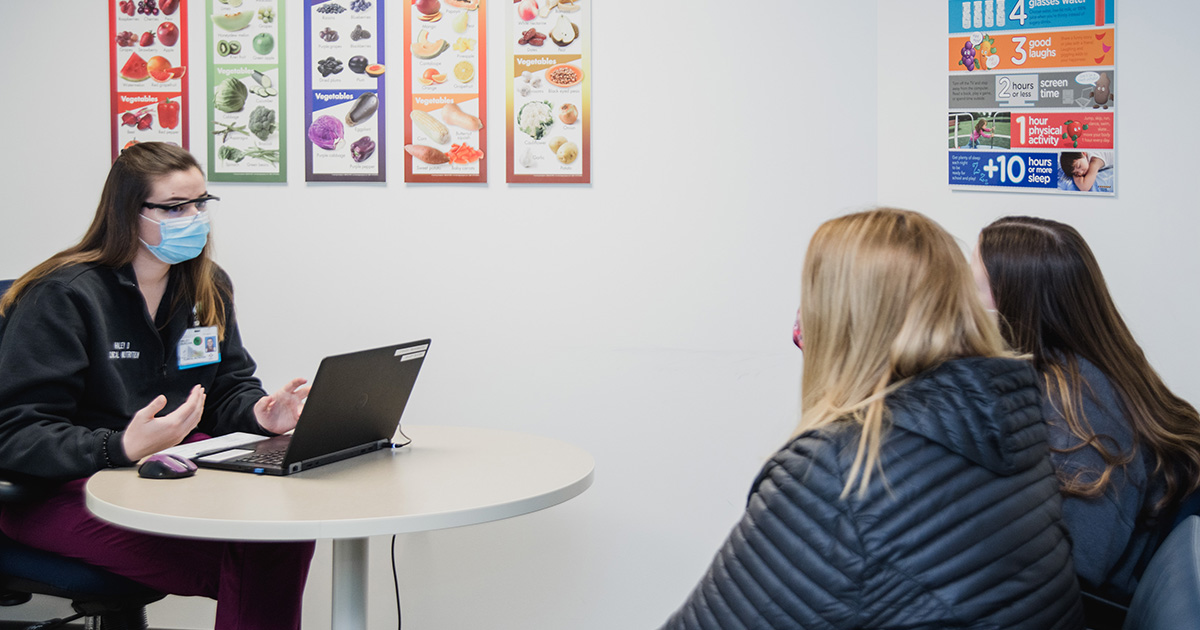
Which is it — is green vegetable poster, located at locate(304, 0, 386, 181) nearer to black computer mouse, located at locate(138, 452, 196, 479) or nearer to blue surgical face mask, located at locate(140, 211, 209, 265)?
blue surgical face mask, located at locate(140, 211, 209, 265)

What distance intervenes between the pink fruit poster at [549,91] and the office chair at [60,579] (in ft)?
4.80

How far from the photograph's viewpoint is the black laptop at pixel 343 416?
63.4 inches

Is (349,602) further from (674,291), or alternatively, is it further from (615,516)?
(674,291)

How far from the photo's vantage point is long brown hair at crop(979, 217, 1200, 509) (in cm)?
159

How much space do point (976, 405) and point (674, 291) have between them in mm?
1679

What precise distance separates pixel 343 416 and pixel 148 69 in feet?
5.40

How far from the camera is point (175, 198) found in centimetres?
209

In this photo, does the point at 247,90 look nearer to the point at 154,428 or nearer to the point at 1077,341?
the point at 154,428

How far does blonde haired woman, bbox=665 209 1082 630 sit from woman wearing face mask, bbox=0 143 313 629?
998 millimetres

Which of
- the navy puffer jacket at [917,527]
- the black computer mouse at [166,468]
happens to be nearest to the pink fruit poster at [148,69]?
the black computer mouse at [166,468]

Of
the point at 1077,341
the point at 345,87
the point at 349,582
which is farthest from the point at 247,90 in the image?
the point at 1077,341

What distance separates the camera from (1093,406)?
161 centimetres

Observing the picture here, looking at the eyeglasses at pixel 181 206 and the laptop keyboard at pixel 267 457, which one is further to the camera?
the eyeglasses at pixel 181 206

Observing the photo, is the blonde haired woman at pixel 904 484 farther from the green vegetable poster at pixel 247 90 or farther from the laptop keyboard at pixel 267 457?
the green vegetable poster at pixel 247 90
